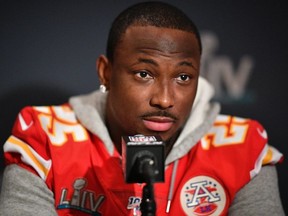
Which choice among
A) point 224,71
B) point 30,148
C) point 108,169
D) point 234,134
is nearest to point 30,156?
point 30,148

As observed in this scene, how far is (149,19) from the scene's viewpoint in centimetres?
113

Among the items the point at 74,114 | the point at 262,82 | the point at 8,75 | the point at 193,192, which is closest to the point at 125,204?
the point at 193,192

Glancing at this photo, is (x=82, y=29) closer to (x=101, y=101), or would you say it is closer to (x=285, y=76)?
(x=101, y=101)

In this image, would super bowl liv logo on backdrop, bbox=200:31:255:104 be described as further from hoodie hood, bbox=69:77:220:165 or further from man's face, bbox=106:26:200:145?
man's face, bbox=106:26:200:145

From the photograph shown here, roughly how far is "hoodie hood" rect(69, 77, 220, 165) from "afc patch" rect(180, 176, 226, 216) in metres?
0.09

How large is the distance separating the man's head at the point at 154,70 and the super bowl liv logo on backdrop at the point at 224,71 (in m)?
0.44

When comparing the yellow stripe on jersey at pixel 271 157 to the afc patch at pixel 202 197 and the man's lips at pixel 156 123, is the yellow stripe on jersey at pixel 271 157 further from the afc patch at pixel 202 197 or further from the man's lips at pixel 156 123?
the man's lips at pixel 156 123

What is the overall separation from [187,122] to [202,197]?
8.9 inches

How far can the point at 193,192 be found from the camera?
1172mm

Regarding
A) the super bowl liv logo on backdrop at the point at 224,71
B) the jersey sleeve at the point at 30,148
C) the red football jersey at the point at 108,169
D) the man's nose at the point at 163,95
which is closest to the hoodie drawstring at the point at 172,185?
the red football jersey at the point at 108,169

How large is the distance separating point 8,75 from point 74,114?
1.17 ft

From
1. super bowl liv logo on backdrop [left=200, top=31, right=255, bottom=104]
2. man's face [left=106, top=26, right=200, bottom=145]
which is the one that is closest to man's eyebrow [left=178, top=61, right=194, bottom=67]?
man's face [left=106, top=26, right=200, bottom=145]

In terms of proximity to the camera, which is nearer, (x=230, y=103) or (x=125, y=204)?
(x=125, y=204)

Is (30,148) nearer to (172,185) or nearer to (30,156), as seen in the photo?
(30,156)
